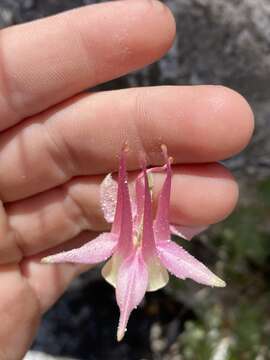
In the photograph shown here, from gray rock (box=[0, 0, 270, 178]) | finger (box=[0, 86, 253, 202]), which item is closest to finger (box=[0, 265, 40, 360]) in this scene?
finger (box=[0, 86, 253, 202])

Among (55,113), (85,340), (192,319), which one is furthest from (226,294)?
(55,113)

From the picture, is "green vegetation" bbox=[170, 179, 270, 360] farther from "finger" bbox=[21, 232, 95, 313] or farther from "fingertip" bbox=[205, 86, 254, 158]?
"fingertip" bbox=[205, 86, 254, 158]

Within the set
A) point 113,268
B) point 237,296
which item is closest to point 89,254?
point 113,268

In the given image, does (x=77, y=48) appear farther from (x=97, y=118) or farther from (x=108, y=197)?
(x=108, y=197)

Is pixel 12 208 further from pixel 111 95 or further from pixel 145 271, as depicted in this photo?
pixel 145 271

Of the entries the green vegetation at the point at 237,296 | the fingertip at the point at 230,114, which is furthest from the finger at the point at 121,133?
the green vegetation at the point at 237,296

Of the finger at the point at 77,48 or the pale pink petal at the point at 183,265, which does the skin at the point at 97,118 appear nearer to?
the finger at the point at 77,48

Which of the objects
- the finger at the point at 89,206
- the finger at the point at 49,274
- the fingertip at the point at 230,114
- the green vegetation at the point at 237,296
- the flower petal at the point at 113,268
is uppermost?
the fingertip at the point at 230,114
